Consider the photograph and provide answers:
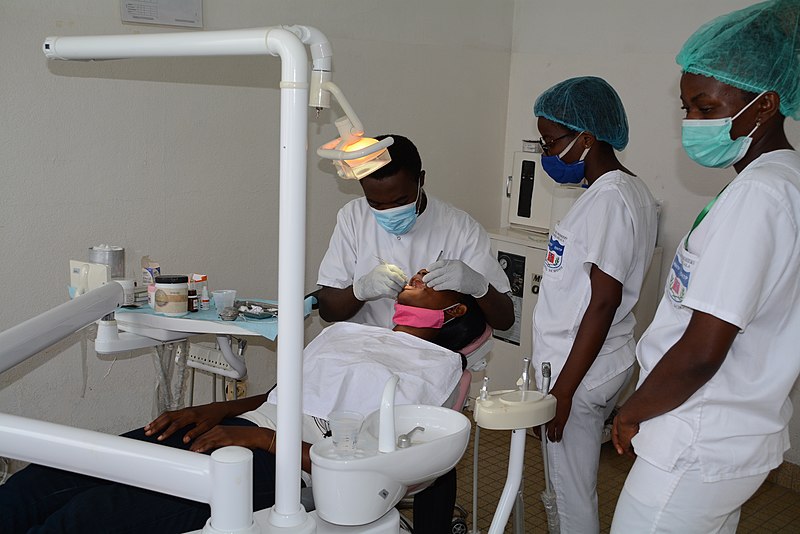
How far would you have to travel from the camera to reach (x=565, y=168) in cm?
214

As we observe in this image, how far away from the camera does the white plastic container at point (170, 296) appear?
2361 mm

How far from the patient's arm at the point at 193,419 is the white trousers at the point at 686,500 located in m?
1.06

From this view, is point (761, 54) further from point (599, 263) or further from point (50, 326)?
point (50, 326)

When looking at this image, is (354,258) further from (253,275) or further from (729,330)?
(729,330)

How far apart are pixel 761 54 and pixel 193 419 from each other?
1.53 m

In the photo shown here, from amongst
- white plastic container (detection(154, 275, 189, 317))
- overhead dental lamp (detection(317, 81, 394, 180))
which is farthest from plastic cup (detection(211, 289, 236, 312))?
overhead dental lamp (detection(317, 81, 394, 180))

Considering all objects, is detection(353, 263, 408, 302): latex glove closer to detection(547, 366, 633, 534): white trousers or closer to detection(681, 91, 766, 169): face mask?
detection(547, 366, 633, 534): white trousers

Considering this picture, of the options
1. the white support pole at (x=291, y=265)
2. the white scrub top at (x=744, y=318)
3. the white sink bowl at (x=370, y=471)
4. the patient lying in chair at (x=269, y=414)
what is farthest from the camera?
the patient lying in chair at (x=269, y=414)

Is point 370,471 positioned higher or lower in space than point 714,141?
lower

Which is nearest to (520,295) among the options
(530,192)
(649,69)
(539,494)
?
(530,192)

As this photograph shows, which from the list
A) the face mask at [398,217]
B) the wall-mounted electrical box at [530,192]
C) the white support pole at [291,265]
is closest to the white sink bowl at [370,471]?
the white support pole at [291,265]

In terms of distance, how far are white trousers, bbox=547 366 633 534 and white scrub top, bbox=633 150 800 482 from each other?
1.90 feet

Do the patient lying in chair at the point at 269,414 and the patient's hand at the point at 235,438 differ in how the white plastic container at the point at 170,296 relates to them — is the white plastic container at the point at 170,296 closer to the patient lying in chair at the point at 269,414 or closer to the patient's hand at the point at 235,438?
the patient lying in chair at the point at 269,414

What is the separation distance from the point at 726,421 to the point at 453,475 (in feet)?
3.14
